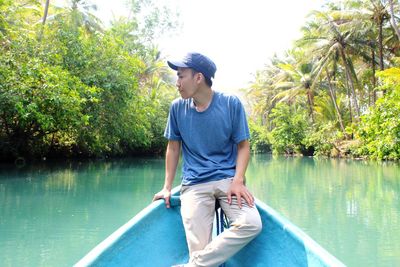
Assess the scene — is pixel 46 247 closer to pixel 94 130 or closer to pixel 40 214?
pixel 40 214

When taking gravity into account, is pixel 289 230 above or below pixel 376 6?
below

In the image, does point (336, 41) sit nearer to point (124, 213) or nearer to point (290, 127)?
point (290, 127)

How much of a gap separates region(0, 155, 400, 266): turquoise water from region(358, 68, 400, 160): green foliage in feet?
15.5

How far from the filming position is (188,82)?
82.5 inches

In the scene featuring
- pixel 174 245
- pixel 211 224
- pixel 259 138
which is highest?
pixel 259 138

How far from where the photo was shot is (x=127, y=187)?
822cm

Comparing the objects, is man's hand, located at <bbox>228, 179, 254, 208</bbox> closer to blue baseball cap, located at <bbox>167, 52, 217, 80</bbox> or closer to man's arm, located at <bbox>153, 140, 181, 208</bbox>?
man's arm, located at <bbox>153, 140, 181, 208</bbox>

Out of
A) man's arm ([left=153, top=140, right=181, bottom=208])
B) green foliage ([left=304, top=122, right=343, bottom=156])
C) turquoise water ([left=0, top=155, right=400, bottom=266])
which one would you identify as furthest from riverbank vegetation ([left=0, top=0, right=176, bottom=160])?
green foliage ([left=304, top=122, right=343, bottom=156])

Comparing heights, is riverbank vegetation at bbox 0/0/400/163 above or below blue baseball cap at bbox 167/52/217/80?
above

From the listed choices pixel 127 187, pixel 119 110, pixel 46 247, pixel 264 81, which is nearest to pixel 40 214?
pixel 46 247

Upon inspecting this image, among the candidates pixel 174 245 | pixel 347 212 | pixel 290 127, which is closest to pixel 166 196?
pixel 174 245

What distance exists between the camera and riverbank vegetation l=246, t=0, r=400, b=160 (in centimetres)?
1487

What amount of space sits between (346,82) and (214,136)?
22835 millimetres

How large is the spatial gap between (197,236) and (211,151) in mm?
411
